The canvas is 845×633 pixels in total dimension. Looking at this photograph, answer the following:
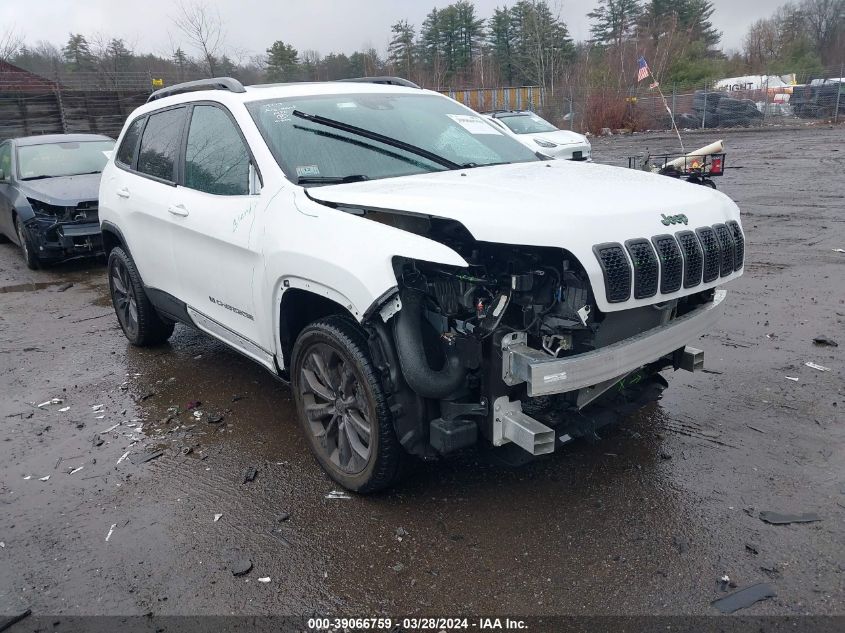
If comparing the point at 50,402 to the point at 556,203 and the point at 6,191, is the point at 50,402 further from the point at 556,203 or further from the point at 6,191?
the point at 6,191

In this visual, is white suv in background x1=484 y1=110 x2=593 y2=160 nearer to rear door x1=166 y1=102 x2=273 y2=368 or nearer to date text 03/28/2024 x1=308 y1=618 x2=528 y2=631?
rear door x1=166 y1=102 x2=273 y2=368

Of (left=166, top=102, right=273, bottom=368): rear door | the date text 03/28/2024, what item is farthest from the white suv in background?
the date text 03/28/2024

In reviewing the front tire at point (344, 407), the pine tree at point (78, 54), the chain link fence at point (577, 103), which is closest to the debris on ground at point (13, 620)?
the front tire at point (344, 407)

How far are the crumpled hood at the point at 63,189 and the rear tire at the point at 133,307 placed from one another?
11.9ft

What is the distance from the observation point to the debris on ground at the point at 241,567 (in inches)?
119

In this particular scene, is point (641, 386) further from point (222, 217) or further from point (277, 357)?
point (222, 217)

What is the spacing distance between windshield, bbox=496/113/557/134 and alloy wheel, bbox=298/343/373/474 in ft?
48.9

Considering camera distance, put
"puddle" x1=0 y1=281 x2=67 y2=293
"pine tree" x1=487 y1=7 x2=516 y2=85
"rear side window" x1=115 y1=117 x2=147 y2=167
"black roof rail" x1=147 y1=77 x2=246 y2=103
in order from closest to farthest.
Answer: "black roof rail" x1=147 y1=77 x2=246 y2=103 → "rear side window" x1=115 y1=117 x2=147 y2=167 → "puddle" x1=0 y1=281 x2=67 y2=293 → "pine tree" x1=487 y1=7 x2=516 y2=85

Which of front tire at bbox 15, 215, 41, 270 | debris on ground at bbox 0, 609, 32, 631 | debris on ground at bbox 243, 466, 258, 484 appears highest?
front tire at bbox 15, 215, 41, 270

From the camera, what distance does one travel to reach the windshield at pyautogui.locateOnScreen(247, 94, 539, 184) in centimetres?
377

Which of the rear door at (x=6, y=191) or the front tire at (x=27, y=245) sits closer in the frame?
the front tire at (x=27, y=245)

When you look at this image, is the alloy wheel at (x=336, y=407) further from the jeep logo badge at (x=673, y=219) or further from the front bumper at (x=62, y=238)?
the front bumper at (x=62, y=238)

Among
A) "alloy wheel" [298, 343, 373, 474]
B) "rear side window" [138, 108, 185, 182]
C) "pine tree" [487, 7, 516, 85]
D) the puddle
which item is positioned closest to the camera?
"alloy wheel" [298, 343, 373, 474]

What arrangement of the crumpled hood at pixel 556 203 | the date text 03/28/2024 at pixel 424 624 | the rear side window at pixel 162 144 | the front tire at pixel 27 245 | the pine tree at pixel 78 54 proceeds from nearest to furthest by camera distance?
the date text 03/28/2024 at pixel 424 624, the crumpled hood at pixel 556 203, the rear side window at pixel 162 144, the front tire at pixel 27 245, the pine tree at pixel 78 54
